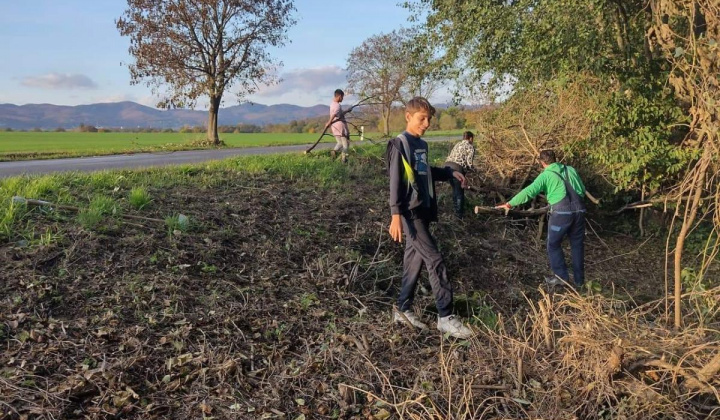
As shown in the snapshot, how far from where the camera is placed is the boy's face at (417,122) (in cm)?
452

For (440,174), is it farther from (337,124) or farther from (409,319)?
(337,124)

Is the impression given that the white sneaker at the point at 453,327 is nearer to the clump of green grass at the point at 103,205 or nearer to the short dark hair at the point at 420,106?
the short dark hair at the point at 420,106

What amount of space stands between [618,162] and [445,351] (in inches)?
262

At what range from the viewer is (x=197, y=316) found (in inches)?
177

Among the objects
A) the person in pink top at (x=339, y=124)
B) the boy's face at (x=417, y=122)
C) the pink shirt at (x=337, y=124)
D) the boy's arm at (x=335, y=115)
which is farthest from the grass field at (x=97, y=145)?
the boy's face at (x=417, y=122)

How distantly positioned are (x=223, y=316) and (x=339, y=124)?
7.22 m

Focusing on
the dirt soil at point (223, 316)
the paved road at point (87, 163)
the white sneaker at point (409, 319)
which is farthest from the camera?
the paved road at point (87, 163)

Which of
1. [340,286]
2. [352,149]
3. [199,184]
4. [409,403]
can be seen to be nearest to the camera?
[409,403]

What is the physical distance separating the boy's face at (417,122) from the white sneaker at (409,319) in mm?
1619

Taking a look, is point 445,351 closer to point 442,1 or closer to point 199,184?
point 199,184

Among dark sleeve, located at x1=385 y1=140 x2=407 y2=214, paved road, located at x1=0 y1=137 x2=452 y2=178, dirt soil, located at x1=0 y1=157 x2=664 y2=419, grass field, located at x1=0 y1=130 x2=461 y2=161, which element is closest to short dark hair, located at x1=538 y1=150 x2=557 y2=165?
dirt soil, located at x1=0 y1=157 x2=664 y2=419

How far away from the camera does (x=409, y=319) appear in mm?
4750

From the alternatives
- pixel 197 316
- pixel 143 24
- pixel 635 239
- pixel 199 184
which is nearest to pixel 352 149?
pixel 199 184

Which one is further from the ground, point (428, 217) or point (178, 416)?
point (428, 217)
